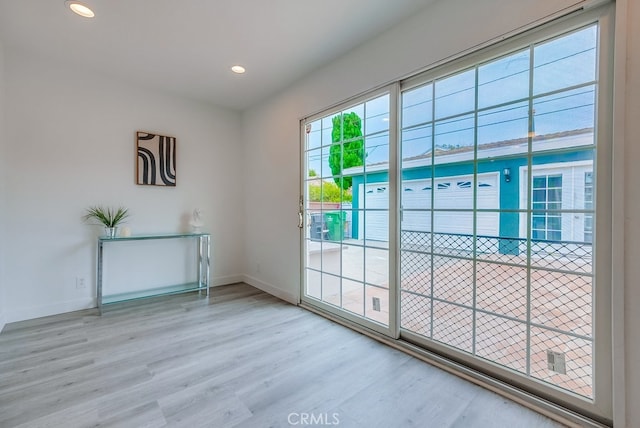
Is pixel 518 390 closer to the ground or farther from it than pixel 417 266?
closer to the ground

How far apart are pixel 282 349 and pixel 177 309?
1.57 m

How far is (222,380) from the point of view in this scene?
187 centimetres

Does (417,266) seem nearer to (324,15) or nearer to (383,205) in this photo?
(383,205)

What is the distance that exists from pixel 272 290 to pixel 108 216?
2.12 meters

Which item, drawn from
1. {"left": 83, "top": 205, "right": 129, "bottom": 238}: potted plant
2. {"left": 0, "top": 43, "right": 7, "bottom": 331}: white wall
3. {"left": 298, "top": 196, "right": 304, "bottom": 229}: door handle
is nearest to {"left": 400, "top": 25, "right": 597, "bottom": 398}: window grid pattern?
{"left": 298, "top": 196, "right": 304, "bottom": 229}: door handle

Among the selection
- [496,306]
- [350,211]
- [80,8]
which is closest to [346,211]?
[350,211]

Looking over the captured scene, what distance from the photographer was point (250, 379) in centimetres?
188

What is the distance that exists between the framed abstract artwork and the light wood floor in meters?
1.68

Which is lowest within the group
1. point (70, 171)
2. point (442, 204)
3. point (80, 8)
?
point (442, 204)

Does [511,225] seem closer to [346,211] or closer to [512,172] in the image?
[512,172]

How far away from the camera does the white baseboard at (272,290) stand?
3.38 meters

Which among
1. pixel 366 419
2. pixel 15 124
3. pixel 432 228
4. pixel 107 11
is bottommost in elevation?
pixel 366 419

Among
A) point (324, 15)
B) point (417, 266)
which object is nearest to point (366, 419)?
point (417, 266)

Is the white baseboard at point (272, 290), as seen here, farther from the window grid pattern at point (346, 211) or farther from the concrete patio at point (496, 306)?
the concrete patio at point (496, 306)
